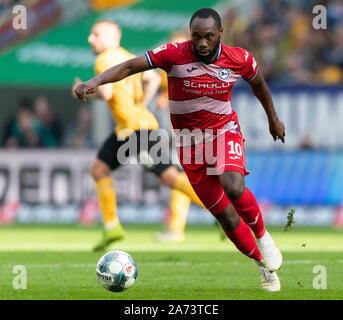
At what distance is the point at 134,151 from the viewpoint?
10.9 metres

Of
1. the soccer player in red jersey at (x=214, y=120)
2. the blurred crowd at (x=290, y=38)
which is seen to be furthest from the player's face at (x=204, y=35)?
the blurred crowd at (x=290, y=38)

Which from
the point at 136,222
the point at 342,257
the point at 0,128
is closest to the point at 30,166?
the point at 136,222

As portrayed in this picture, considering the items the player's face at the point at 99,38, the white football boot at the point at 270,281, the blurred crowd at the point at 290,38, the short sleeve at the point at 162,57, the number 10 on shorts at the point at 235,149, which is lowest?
the white football boot at the point at 270,281

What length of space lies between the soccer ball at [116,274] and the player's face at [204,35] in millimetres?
1750

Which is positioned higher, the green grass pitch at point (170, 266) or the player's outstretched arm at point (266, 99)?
the player's outstretched arm at point (266, 99)

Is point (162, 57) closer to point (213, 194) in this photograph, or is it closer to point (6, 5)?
point (213, 194)

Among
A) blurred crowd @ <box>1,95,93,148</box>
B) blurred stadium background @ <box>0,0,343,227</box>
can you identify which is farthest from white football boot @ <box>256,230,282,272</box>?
blurred crowd @ <box>1,95,93,148</box>

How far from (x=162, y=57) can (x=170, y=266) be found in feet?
8.88

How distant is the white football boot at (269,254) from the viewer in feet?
24.1

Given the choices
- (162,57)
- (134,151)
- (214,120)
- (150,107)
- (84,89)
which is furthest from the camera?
(150,107)

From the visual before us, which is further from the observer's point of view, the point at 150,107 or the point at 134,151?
the point at 150,107

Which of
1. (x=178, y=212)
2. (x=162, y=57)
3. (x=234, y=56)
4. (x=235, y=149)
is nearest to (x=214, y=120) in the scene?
(x=235, y=149)

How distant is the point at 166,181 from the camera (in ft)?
37.2

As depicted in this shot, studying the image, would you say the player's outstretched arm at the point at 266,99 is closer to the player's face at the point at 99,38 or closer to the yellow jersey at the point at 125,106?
the yellow jersey at the point at 125,106
